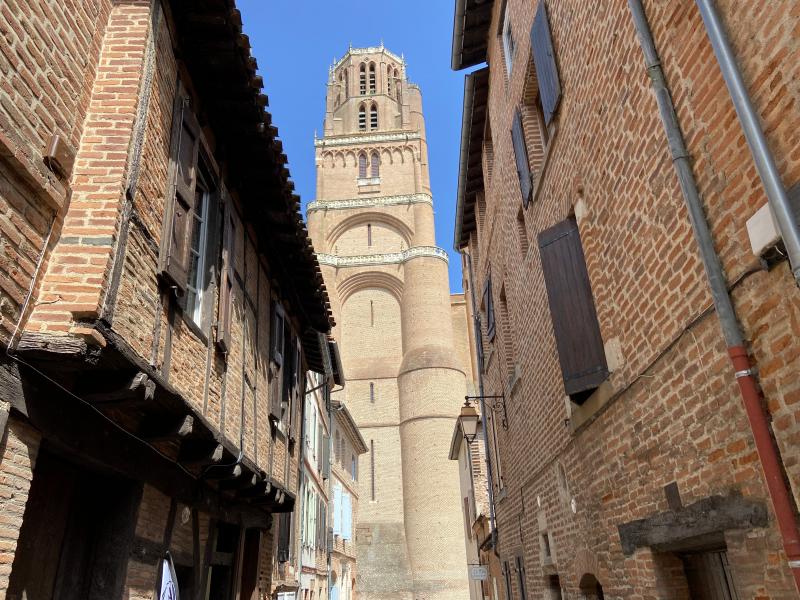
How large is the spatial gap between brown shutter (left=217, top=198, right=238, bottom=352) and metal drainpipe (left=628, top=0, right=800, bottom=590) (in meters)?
4.31

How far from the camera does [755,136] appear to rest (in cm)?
280

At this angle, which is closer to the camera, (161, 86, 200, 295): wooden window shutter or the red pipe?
the red pipe

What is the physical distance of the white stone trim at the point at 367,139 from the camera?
147ft

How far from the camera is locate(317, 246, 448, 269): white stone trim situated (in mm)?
38906

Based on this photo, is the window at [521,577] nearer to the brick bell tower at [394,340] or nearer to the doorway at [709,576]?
the doorway at [709,576]

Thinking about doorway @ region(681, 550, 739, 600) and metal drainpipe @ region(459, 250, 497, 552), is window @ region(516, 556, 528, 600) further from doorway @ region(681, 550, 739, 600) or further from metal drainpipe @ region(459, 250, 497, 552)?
doorway @ region(681, 550, 739, 600)

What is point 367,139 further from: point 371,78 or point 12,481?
point 12,481

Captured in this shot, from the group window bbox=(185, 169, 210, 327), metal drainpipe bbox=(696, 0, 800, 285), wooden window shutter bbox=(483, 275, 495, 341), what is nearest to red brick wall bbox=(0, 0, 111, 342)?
window bbox=(185, 169, 210, 327)

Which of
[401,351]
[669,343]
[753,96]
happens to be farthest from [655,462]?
[401,351]

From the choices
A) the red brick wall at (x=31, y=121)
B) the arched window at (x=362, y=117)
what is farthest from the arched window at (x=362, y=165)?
the red brick wall at (x=31, y=121)

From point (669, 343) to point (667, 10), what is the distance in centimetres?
202

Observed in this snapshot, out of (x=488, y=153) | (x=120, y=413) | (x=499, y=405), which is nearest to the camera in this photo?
(x=120, y=413)

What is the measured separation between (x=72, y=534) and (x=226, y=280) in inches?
109

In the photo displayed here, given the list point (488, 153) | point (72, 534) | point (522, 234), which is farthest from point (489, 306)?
point (72, 534)
